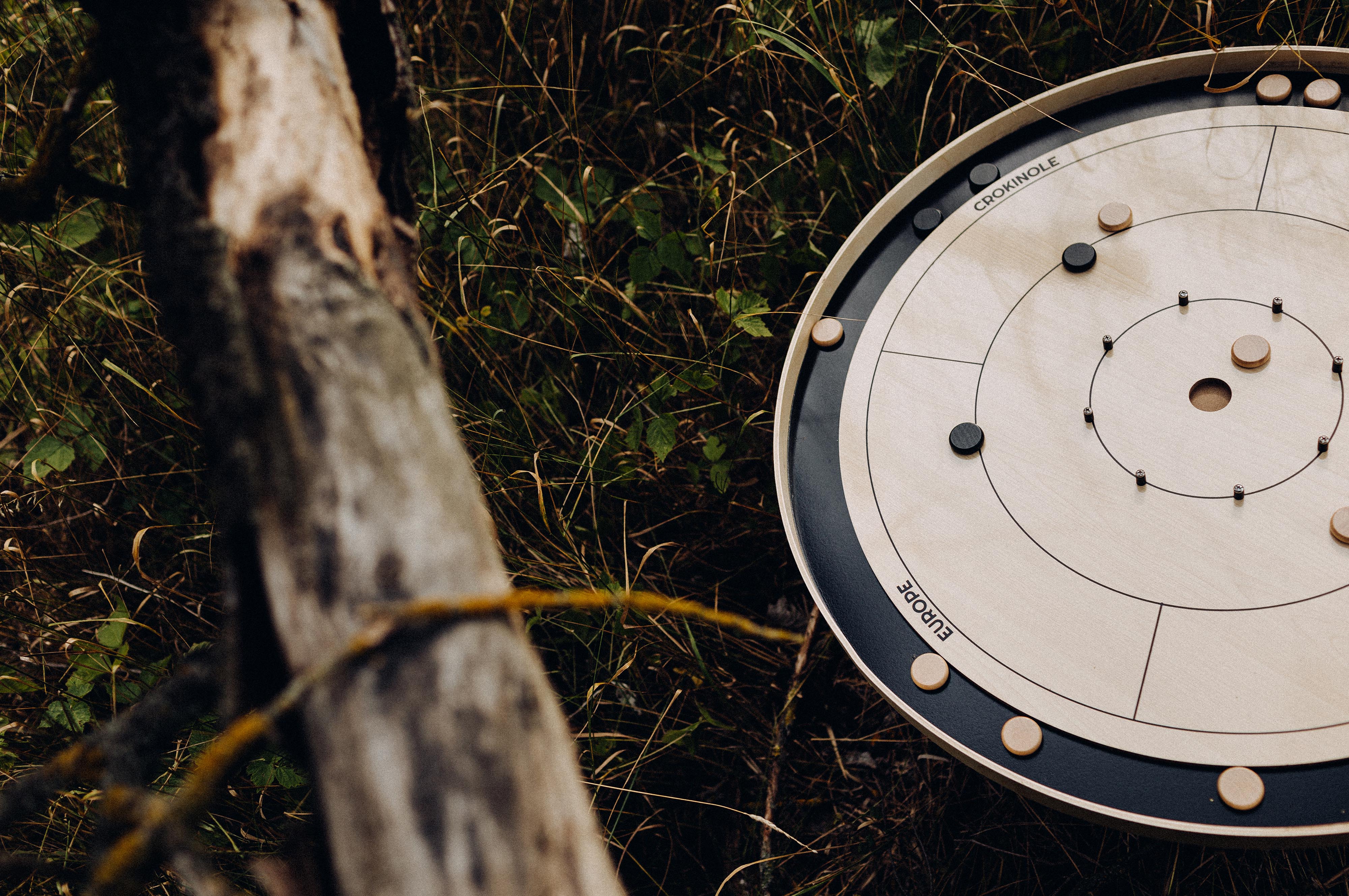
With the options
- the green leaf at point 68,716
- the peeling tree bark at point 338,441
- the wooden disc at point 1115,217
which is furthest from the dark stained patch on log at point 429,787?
the green leaf at point 68,716

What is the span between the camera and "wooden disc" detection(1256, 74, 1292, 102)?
6.33ft

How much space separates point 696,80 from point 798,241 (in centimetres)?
62

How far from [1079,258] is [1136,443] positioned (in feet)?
1.46

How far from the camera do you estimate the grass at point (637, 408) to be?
212cm

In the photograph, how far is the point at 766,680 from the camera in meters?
2.33

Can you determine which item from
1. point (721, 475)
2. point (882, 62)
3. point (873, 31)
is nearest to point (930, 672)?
point (721, 475)

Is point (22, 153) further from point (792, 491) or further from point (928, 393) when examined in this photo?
point (928, 393)

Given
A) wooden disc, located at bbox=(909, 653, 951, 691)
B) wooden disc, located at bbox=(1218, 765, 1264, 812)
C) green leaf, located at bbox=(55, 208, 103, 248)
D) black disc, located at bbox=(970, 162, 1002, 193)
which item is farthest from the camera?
green leaf, located at bbox=(55, 208, 103, 248)

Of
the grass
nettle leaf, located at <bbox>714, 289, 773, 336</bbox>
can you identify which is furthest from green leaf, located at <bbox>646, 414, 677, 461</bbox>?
nettle leaf, located at <bbox>714, 289, 773, 336</bbox>

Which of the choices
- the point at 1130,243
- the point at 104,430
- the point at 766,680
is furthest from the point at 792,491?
the point at 104,430

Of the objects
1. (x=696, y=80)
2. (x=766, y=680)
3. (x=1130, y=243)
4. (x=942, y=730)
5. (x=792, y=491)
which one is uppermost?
(x=696, y=80)

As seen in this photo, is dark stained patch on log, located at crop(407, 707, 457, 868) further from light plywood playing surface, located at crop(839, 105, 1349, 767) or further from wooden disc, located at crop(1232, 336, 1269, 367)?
wooden disc, located at crop(1232, 336, 1269, 367)

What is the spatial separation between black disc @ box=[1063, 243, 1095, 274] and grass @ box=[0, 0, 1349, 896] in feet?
1.98

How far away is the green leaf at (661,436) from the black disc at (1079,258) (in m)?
0.98
